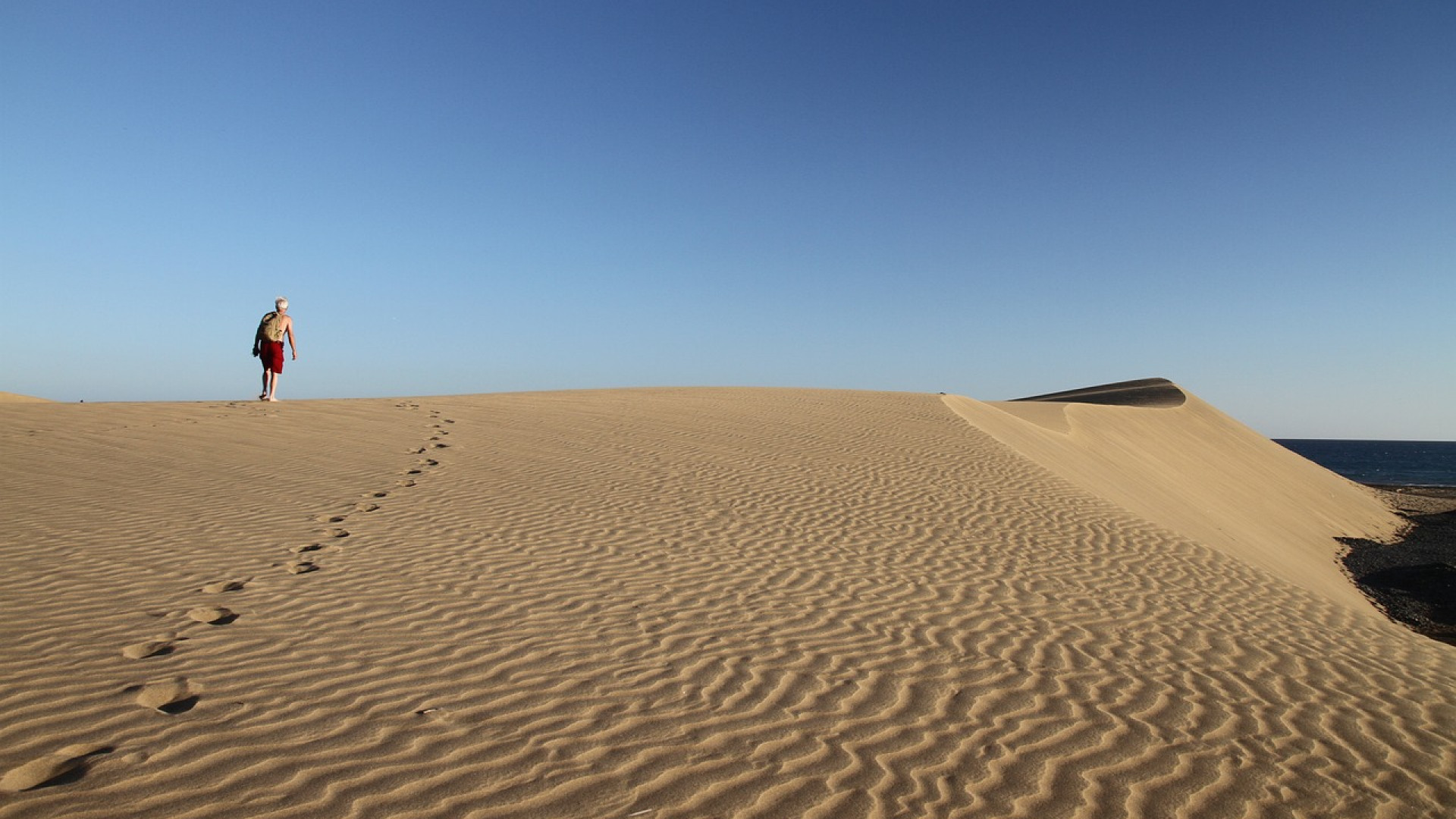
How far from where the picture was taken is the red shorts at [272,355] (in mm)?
14172

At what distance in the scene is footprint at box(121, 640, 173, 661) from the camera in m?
4.14

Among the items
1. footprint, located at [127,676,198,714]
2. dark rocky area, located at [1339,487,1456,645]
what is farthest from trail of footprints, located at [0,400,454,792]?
dark rocky area, located at [1339,487,1456,645]

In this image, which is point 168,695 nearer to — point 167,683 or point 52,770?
point 167,683

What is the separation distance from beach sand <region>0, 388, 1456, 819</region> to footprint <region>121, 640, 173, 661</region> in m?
0.02

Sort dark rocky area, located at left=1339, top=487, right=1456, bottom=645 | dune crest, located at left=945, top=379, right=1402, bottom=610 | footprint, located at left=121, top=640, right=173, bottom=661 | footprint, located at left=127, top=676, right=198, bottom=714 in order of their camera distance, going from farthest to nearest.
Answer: dune crest, located at left=945, top=379, right=1402, bottom=610 < dark rocky area, located at left=1339, top=487, right=1456, bottom=645 < footprint, located at left=121, top=640, right=173, bottom=661 < footprint, located at left=127, top=676, right=198, bottom=714

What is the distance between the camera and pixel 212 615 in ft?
15.9

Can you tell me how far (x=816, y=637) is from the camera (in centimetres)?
525

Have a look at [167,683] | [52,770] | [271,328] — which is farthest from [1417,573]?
[271,328]

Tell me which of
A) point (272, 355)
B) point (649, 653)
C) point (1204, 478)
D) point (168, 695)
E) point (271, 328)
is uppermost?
point (271, 328)

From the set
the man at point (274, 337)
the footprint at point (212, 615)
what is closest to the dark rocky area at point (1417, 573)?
the footprint at point (212, 615)

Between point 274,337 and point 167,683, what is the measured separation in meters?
12.0

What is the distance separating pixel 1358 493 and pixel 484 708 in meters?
36.4

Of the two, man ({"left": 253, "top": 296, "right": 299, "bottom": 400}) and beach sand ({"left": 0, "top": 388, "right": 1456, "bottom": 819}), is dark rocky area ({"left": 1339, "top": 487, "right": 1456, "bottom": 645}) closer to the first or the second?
beach sand ({"left": 0, "top": 388, "right": 1456, "bottom": 819})

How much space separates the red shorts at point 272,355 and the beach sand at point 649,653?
3.31 metres
